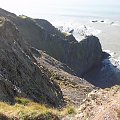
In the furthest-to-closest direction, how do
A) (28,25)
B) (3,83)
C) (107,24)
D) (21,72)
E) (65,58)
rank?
1. (107,24)
2. (65,58)
3. (28,25)
4. (21,72)
5. (3,83)

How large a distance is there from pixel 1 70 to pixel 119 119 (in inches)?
547

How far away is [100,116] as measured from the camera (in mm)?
14672

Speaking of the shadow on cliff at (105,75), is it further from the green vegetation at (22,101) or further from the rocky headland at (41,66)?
the green vegetation at (22,101)

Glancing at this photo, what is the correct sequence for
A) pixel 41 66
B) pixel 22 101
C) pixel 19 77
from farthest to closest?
pixel 41 66 → pixel 19 77 → pixel 22 101

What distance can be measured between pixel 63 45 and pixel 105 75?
15802mm

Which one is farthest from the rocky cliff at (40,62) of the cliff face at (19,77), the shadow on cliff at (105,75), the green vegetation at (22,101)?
the shadow on cliff at (105,75)

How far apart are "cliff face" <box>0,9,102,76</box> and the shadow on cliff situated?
3010 millimetres

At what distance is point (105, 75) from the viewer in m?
102

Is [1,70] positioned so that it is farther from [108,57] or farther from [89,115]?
[108,57]

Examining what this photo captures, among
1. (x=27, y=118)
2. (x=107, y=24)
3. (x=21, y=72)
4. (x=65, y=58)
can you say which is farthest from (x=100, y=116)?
(x=107, y=24)

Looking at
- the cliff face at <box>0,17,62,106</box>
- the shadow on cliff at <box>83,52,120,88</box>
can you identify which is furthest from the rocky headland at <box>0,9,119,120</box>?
the shadow on cliff at <box>83,52,120,88</box>

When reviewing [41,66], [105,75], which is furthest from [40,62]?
[105,75]

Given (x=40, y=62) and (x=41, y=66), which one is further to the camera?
(x=40, y=62)

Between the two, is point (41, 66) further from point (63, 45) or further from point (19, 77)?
point (63, 45)
